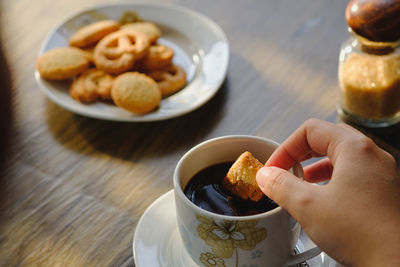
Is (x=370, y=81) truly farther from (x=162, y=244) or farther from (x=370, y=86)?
(x=162, y=244)

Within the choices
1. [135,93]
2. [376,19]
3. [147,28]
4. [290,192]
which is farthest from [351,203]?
[147,28]

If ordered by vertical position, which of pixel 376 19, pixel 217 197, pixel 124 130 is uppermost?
pixel 376 19

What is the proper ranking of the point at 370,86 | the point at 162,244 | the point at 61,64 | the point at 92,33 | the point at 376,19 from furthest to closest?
the point at 92,33 → the point at 61,64 → the point at 370,86 → the point at 376,19 → the point at 162,244

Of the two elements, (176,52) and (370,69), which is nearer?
(370,69)

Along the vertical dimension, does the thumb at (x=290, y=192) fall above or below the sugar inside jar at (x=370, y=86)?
above

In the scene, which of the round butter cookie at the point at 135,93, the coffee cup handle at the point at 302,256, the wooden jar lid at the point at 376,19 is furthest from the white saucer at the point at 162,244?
the wooden jar lid at the point at 376,19

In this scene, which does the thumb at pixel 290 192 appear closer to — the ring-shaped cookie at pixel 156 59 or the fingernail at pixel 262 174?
the fingernail at pixel 262 174

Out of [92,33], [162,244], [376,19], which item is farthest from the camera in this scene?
[92,33]
